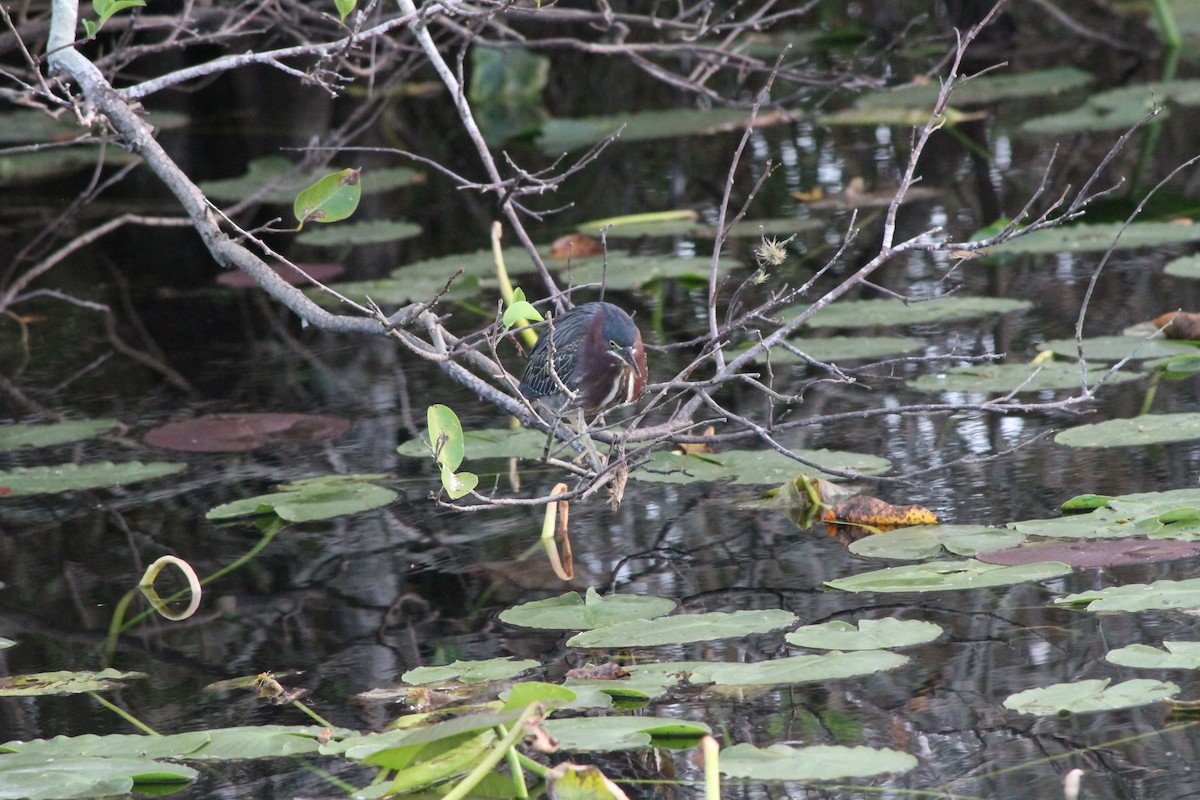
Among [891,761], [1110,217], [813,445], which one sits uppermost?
[1110,217]

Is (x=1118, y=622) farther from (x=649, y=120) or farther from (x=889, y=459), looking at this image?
(x=649, y=120)

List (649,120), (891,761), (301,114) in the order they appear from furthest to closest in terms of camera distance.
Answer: (301,114) → (649,120) → (891,761)

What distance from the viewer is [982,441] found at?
4391 mm

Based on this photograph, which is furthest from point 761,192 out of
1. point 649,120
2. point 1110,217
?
point 649,120

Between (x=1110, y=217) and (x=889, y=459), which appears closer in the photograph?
(x=889, y=459)

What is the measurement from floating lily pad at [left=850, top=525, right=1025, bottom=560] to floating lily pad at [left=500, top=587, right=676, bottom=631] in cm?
49

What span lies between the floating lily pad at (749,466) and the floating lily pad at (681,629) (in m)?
0.88

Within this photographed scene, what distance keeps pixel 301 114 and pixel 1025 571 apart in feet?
33.5

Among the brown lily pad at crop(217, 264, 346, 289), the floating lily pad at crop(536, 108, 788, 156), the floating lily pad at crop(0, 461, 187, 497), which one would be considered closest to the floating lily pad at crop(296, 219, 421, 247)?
the brown lily pad at crop(217, 264, 346, 289)

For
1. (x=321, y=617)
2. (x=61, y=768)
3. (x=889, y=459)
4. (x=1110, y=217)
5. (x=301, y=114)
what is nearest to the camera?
(x=61, y=768)

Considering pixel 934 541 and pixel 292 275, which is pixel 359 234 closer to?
pixel 292 275

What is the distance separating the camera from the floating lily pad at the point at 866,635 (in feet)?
9.70

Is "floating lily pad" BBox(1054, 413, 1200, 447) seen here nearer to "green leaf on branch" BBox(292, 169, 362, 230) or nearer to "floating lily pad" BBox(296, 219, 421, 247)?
"green leaf on branch" BBox(292, 169, 362, 230)

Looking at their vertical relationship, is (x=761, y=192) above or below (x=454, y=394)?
above
